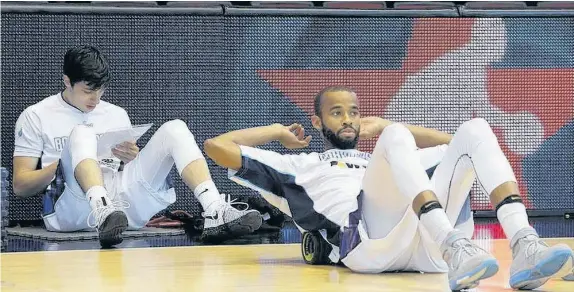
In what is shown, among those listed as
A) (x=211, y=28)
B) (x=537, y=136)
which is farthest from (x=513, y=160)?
(x=211, y=28)

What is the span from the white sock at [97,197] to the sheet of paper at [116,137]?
0.47m

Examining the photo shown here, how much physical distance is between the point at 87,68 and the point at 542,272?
3408mm

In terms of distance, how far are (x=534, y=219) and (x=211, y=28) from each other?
2400 mm

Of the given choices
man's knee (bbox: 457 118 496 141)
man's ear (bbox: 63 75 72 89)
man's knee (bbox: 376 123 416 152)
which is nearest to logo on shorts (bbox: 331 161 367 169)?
man's knee (bbox: 376 123 416 152)

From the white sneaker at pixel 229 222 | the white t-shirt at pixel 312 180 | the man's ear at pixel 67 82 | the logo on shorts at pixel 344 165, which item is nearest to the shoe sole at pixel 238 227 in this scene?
the white sneaker at pixel 229 222

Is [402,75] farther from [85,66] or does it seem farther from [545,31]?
[85,66]

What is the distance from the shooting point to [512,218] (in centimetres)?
388

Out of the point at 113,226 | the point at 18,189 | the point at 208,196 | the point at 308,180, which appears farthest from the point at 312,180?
the point at 18,189

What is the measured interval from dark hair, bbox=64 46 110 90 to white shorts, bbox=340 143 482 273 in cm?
241

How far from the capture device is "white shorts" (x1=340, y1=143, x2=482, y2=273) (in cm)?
421

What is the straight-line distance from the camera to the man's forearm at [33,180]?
249 inches

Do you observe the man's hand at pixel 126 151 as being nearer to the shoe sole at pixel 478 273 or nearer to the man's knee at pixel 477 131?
the man's knee at pixel 477 131

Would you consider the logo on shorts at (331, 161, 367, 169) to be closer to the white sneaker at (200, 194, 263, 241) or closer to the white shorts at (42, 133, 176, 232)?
the white sneaker at (200, 194, 263, 241)

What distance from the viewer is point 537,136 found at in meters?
7.59
